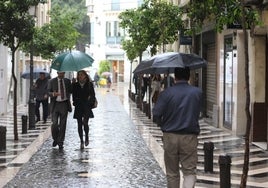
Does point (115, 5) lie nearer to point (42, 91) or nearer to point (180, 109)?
point (42, 91)

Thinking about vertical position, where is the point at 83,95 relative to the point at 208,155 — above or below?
above

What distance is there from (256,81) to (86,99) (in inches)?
180

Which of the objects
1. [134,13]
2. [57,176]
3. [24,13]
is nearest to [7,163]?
[57,176]

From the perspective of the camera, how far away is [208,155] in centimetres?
1062

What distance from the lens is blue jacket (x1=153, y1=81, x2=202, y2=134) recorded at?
7227 millimetres

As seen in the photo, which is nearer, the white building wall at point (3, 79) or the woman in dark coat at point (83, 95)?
the woman in dark coat at point (83, 95)

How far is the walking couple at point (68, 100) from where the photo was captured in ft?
44.9

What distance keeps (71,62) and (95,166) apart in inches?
149

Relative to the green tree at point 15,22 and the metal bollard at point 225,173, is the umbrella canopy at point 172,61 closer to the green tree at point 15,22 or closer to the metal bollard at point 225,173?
the green tree at point 15,22

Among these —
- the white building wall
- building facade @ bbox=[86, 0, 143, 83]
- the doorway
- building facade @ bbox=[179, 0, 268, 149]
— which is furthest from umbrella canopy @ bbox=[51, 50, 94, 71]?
building facade @ bbox=[86, 0, 143, 83]

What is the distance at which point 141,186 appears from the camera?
30.9 ft

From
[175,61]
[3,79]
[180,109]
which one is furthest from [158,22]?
[180,109]

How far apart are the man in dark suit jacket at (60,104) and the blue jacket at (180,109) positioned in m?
6.75

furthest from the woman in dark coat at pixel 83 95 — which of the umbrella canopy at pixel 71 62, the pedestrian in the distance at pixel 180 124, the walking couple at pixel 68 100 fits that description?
the pedestrian in the distance at pixel 180 124
